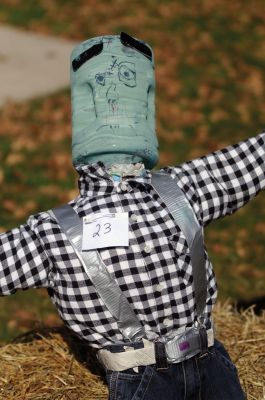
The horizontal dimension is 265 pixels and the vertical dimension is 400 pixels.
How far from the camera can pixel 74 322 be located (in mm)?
3062

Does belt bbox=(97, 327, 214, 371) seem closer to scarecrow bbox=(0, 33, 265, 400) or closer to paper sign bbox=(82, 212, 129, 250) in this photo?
scarecrow bbox=(0, 33, 265, 400)

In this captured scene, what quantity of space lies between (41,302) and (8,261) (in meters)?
2.84

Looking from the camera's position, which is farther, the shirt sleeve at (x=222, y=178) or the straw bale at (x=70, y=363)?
the straw bale at (x=70, y=363)

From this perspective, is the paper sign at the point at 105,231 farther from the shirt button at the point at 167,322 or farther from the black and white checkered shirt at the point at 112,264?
the shirt button at the point at 167,322

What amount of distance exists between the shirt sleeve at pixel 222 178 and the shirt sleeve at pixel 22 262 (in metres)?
0.63

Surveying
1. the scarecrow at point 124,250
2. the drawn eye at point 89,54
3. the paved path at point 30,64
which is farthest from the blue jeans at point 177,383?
the paved path at point 30,64

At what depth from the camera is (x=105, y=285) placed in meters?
2.94

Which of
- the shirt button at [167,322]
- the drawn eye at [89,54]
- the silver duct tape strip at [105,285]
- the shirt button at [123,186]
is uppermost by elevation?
the drawn eye at [89,54]

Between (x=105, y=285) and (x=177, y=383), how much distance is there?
0.50m

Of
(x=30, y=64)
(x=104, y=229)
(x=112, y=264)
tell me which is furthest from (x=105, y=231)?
(x=30, y=64)

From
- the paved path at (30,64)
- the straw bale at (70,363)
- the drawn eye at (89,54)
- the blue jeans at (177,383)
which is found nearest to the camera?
the blue jeans at (177,383)

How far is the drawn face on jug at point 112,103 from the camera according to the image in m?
3.05

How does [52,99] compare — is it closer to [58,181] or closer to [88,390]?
[58,181]

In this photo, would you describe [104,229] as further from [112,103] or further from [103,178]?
[112,103]
